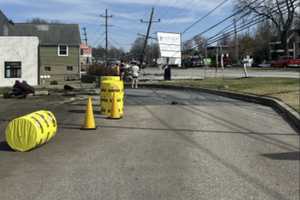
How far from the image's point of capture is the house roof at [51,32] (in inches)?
2530

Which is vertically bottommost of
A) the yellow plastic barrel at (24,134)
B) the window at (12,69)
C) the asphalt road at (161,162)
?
the asphalt road at (161,162)

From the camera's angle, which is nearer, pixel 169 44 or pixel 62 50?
pixel 169 44

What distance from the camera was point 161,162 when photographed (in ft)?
27.4

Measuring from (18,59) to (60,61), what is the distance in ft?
51.1

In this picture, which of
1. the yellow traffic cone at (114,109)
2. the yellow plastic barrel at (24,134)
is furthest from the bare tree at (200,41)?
the yellow plastic barrel at (24,134)

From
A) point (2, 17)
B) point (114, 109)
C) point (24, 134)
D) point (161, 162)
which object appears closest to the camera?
point (161, 162)

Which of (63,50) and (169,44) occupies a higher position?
(63,50)

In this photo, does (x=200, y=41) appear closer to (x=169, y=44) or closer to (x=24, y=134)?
(x=169, y=44)

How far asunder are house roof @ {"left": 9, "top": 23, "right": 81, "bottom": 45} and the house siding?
3.06 feet

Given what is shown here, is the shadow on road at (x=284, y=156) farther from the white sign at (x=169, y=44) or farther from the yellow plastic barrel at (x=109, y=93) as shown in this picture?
the white sign at (x=169, y=44)

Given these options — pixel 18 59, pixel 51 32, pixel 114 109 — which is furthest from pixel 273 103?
pixel 51 32

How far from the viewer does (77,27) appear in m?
66.5

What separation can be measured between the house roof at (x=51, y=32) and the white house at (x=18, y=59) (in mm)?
14564

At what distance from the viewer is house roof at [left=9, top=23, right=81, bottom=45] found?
64.2 meters
